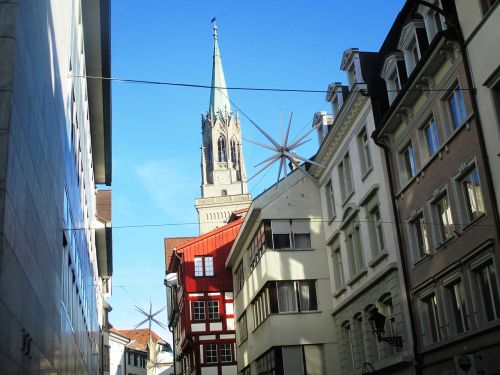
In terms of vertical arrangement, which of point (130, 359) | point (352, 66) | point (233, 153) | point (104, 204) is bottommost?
point (130, 359)

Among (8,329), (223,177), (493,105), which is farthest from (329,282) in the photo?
(223,177)

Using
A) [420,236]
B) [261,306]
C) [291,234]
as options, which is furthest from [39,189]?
[261,306]

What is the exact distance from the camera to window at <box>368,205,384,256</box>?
2572 cm

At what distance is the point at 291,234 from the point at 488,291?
49.9 ft

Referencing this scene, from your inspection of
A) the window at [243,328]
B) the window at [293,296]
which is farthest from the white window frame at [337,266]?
the window at [243,328]

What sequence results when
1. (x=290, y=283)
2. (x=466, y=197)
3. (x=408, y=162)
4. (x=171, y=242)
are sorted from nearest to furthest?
1. (x=466, y=197)
2. (x=408, y=162)
3. (x=290, y=283)
4. (x=171, y=242)

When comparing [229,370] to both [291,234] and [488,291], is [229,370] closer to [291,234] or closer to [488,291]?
[291,234]

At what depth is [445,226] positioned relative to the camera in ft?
67.9

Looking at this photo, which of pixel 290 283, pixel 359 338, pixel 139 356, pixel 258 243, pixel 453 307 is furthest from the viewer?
pixel 139 356

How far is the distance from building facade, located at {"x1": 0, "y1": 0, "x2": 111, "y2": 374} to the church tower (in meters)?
129

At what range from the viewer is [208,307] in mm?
46500

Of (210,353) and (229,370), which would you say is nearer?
(229,370)

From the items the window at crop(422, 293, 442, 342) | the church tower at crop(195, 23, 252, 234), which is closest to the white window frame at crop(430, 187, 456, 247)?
the window at crop(422, 293, 442, 342)

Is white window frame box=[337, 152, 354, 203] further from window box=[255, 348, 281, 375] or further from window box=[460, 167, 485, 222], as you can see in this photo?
window box=[460, 167, 485, 222]
